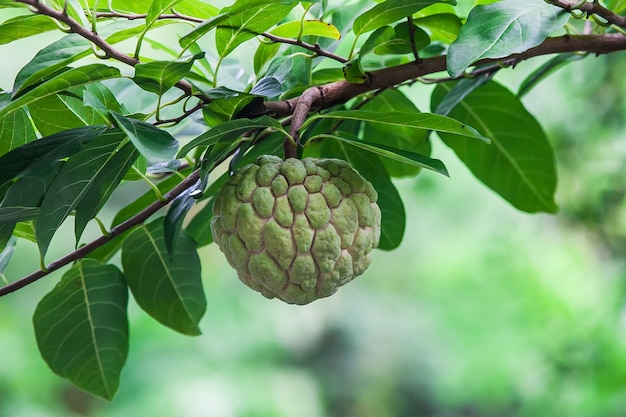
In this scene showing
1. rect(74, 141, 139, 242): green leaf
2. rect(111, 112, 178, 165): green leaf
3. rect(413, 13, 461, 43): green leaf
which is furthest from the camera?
rect(413, 13, 461, 43): green leaf

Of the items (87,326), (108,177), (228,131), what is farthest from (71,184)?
(87,326)

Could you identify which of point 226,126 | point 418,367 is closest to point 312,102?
point 226,126

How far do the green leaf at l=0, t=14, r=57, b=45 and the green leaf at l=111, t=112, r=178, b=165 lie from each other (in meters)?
0.13

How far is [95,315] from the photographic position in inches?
31.7

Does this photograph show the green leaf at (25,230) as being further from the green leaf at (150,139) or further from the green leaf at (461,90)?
the green leaf at (461,90)

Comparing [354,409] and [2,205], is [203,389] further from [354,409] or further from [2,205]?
[2,205]

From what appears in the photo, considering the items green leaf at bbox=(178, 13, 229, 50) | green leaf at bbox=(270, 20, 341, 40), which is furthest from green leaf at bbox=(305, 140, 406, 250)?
green leaf at bbox=(178, 13, 229, 50)

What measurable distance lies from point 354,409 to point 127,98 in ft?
18.1

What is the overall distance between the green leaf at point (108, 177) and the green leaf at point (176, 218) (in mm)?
69

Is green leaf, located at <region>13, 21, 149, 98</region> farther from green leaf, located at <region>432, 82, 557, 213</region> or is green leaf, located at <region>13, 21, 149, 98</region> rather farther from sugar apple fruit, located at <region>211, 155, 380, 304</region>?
green leaf, located at <region>432, 82, 557, 213</region>

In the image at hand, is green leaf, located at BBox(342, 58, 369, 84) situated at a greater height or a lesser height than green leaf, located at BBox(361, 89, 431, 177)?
greater

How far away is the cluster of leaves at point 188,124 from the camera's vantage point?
1.90 ft

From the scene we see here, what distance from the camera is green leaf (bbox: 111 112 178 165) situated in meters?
0.51

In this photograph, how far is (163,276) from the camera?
0.81 m
